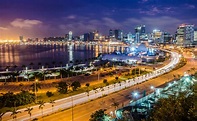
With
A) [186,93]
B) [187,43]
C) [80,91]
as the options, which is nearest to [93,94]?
[80,91]

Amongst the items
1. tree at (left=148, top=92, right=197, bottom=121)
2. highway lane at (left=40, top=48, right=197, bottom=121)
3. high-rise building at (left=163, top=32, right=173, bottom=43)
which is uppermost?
high-rise building at (left=163, top=32, right=173, bottom=43)

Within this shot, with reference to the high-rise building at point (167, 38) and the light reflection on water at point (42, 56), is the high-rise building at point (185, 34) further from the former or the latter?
the light reflection on water at point (42, 56)

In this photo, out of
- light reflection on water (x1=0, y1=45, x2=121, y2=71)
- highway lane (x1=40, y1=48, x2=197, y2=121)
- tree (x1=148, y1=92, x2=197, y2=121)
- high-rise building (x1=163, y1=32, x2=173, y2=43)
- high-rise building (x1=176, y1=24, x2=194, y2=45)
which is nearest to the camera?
tree (x1=148, y1=92, x2=197, y2=121)

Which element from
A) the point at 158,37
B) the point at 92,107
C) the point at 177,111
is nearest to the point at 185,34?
the point at 158,37

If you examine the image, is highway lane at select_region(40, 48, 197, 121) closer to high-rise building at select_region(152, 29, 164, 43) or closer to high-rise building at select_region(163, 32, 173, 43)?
high-rise building at select_region(152, 29, 164, 43)

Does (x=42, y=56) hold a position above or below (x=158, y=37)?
below

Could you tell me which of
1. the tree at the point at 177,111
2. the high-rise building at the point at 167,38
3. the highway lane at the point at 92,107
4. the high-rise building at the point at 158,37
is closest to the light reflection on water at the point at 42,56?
the highway lane at the point at 92,107

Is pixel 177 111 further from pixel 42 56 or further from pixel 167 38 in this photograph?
pixel 167 38

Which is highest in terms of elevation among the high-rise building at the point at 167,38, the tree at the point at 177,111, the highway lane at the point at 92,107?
the high-rise building at the point at 167,38

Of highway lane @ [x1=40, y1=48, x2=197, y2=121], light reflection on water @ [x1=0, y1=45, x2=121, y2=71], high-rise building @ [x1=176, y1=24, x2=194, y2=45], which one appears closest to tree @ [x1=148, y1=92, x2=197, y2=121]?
highway lane @ [x1=40, y1=48, x2=197, y2=121]

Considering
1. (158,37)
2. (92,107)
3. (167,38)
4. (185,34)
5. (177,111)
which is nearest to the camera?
(177,111)

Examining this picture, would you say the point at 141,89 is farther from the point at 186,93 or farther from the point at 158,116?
the point at 158,116
